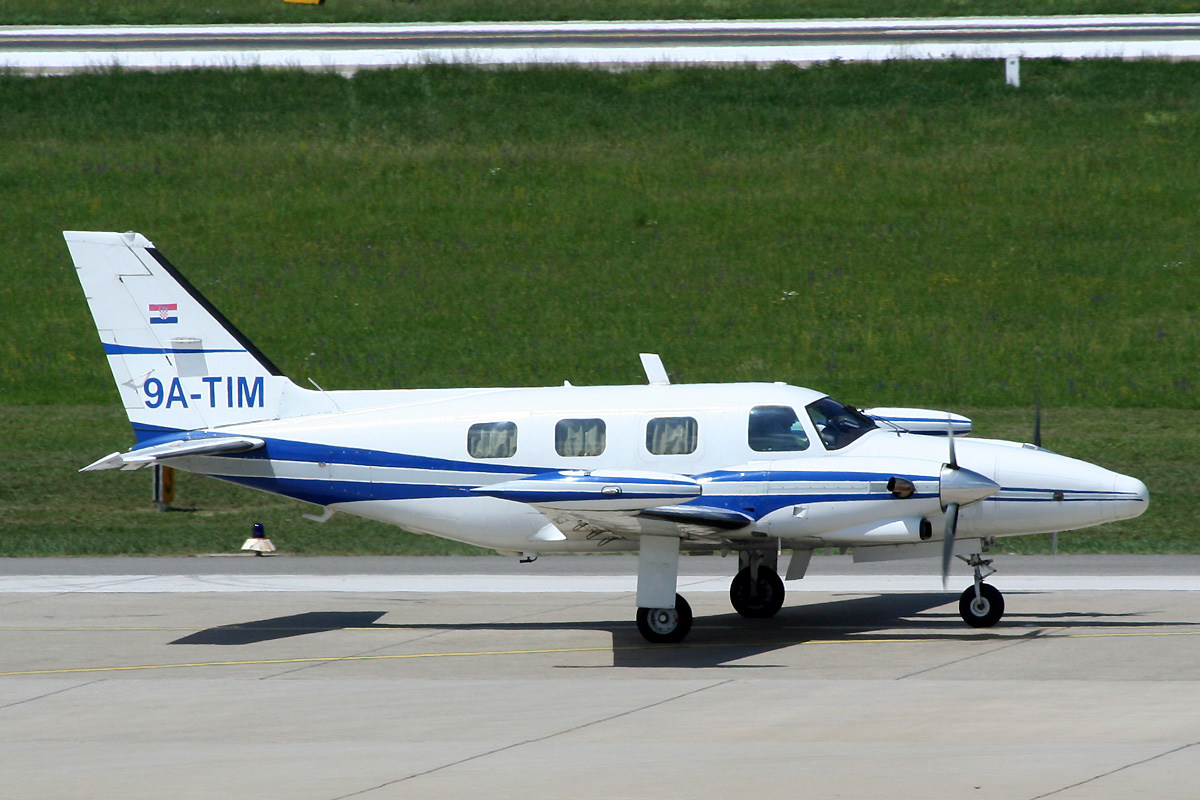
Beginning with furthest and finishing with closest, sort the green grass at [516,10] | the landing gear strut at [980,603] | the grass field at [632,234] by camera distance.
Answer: the green grass at [516,10] → the grass field at [632,234] → the landing gear strut at [980,603]

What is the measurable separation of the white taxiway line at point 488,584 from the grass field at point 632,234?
16.0 feet

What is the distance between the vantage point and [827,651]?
13.5 m

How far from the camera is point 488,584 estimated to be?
18281mm

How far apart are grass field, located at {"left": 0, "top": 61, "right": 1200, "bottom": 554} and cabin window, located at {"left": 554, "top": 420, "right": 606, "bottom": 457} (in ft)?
33.1

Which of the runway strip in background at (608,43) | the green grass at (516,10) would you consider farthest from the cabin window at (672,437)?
the green grass at (516,10)

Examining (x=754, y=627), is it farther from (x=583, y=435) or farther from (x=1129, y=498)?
(x=1129, y=498)

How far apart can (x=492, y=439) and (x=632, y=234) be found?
76.8 feet

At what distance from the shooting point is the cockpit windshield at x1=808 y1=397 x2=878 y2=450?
1410cm

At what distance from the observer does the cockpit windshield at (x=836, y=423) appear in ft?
46.3

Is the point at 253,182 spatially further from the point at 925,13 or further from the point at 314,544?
the point at 925,13

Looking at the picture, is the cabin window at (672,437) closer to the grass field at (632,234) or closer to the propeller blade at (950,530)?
the propeller blade at (950,530)

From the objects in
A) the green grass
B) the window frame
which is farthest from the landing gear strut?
the green grass

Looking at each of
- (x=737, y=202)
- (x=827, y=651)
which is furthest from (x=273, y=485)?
(x=737, y=202)

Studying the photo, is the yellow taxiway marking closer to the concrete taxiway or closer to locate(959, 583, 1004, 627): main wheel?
the concrete taxiway
